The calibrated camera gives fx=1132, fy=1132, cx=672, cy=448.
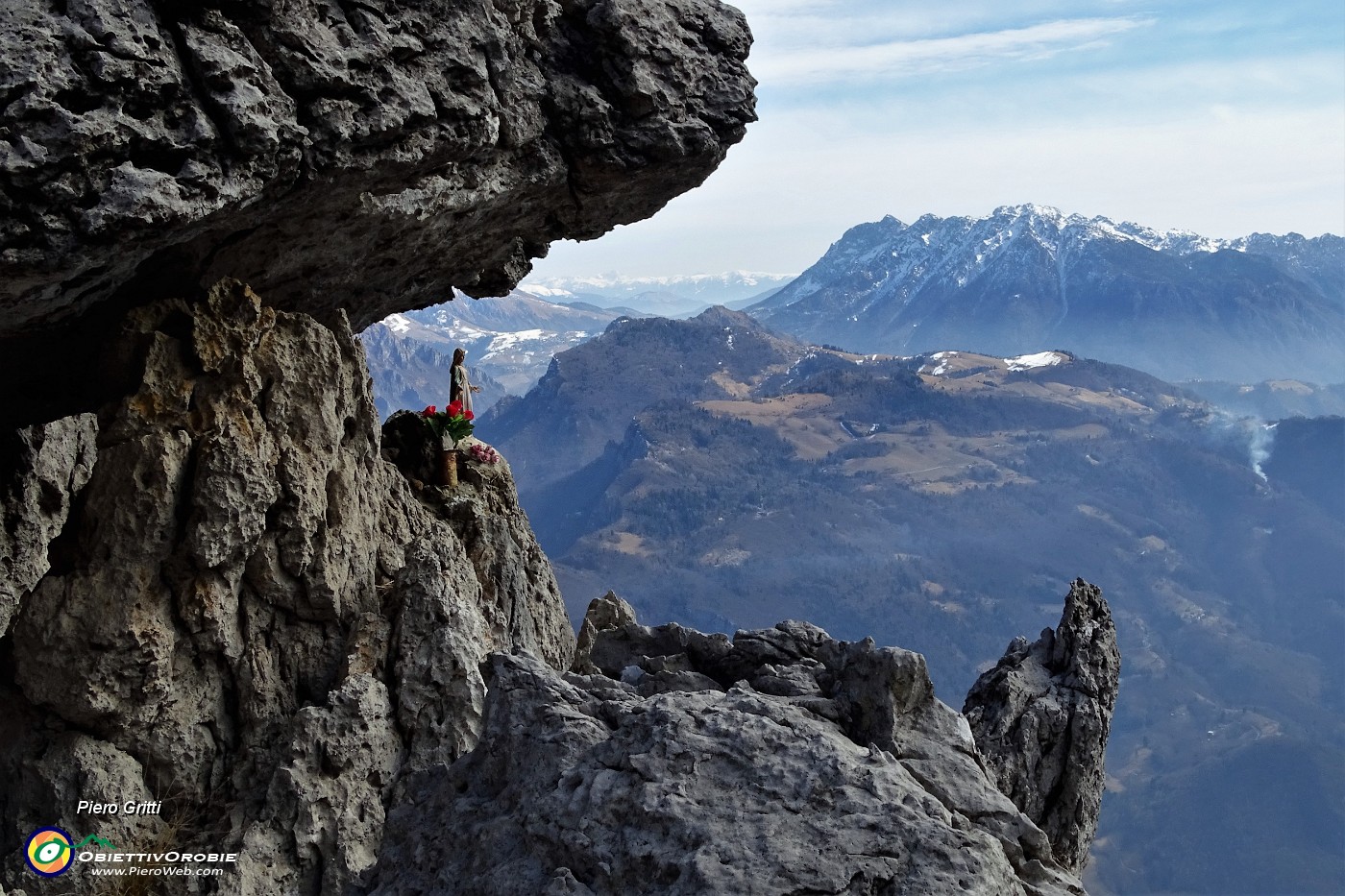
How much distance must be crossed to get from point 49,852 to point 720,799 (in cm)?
949

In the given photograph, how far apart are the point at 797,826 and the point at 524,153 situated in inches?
477

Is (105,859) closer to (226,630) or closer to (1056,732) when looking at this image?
(226,630)

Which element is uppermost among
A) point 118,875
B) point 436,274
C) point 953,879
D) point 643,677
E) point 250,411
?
point 436,274

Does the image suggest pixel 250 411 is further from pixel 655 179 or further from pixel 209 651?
pixel 655 179

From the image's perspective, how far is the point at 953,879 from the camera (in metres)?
9.54

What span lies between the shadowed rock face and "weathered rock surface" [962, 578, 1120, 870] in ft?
35.1

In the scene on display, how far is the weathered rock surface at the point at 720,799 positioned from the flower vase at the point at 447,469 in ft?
33.4

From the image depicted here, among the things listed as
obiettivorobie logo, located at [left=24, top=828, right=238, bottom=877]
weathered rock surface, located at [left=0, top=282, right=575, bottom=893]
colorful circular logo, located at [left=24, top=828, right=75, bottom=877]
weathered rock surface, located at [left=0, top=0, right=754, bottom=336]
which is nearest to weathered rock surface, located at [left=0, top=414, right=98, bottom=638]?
weathered rock surface, located at [left=0, top=282, right=575, bottom=893]

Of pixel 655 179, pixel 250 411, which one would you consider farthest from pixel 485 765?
pixel 655 179

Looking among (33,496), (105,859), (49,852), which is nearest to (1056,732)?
(105,859)

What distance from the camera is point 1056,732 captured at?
61.2 ft

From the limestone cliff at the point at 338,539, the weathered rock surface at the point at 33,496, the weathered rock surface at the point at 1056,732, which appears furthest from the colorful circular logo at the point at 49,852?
the weathered rock surface at the point at 1056,732

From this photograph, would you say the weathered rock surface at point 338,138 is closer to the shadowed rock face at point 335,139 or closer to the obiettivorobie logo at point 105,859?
the shadowed rock face at point 335,139

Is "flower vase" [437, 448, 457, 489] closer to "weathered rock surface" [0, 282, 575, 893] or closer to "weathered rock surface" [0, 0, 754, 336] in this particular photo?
"weathered rock surface" [0, 0, 754, 336]
